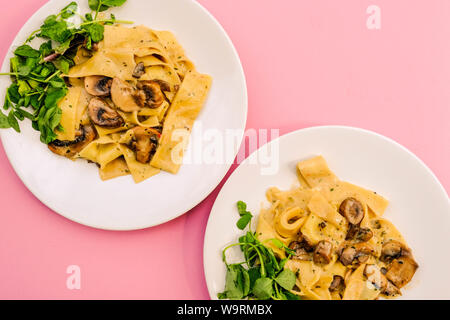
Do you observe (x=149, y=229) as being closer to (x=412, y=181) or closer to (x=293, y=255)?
(x=293, y=255)

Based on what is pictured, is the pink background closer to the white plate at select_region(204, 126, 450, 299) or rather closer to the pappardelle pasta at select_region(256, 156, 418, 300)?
the white plate at select_region(204, 126, 450, 299)

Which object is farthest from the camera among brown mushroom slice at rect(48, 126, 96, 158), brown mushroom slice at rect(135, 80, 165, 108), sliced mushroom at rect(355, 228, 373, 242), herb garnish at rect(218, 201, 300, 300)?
brown mushroom slice at rect(48, 126, 96, 158)

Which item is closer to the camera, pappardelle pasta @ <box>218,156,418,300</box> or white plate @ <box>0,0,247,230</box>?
pappardelle pasta @ <box>218,156,418,300</box>

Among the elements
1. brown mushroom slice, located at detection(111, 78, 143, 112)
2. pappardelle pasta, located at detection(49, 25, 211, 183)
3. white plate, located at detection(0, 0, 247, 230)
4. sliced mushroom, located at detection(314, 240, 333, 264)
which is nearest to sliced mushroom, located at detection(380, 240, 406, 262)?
sliced mushroom, located at detection(314, 240, 333, 264)

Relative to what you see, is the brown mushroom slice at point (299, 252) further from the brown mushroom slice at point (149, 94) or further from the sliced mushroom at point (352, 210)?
the brown mushroom slice at point (149, 94)

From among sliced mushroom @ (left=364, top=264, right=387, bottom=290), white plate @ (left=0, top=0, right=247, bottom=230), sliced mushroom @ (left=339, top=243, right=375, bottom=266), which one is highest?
white plate @ (left=0, top=0, right=247, bottom=230)

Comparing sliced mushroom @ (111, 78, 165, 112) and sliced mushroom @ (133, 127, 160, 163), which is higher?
sliced mushroom @ (111, 78, 165, 112)

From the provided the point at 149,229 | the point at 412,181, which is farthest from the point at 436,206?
the point at 149,229
